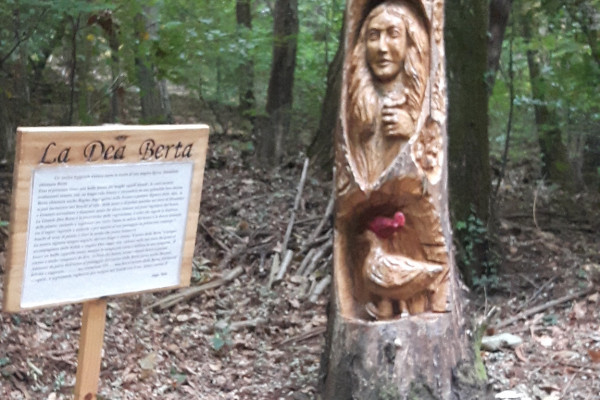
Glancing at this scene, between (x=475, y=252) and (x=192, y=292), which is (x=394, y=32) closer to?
(x=475, y=252)

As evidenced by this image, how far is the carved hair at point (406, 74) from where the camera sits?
415 centimetres

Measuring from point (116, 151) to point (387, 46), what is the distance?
5.66ft

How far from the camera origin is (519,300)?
631 cm

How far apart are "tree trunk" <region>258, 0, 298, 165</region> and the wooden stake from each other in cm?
596

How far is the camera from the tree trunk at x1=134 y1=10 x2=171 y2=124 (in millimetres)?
7758

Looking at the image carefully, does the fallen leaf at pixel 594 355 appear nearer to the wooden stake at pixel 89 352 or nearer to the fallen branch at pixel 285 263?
the fallen branch at pixel 285 263

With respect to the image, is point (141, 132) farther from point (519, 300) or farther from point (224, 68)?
point (224, 68)

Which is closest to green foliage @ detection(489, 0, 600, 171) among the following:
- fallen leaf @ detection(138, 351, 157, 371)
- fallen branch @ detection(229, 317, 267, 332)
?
fallen branch @ detection(229, 317, 267, 332)

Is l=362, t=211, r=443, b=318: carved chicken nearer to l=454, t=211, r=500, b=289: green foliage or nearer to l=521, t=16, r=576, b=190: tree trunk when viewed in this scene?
l=454, t=211, r=500, b=289: green foliage

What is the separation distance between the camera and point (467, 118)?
6.09 meters

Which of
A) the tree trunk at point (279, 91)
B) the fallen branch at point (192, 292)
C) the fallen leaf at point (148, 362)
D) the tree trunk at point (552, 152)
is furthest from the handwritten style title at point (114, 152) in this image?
the tree trunk at point (552, 152)

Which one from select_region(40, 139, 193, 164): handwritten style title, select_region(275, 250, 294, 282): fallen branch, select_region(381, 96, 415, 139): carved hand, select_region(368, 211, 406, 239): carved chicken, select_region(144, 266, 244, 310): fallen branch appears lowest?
select_region(144, 266, 244, 310): fallen branch

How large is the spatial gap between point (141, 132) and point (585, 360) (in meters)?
3.68

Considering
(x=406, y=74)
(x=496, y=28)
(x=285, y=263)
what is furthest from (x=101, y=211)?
(x=496, y=28)
